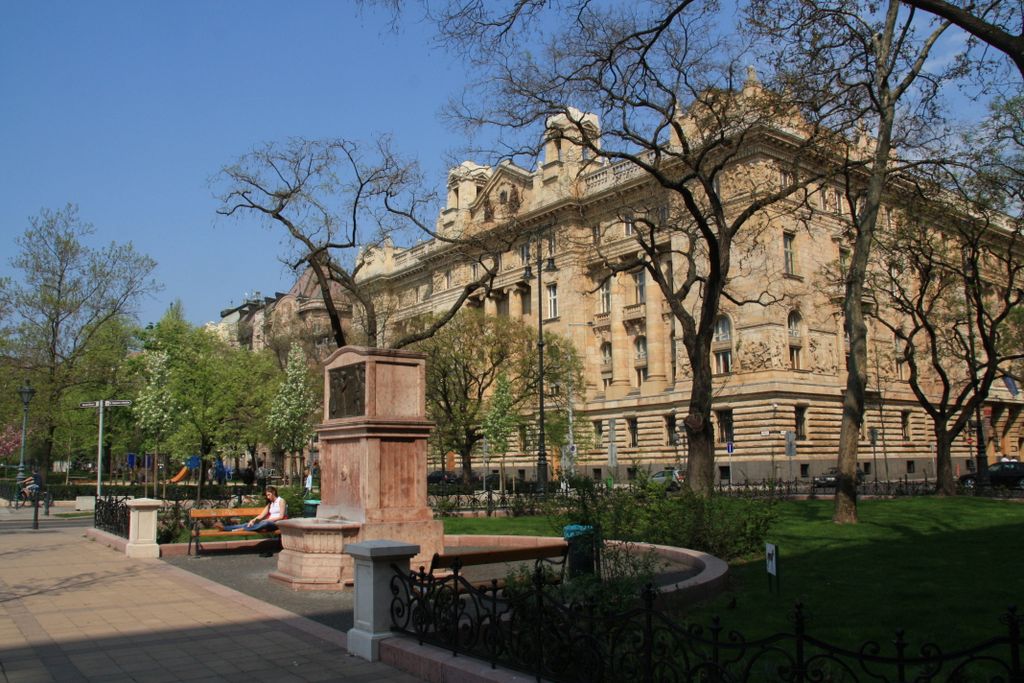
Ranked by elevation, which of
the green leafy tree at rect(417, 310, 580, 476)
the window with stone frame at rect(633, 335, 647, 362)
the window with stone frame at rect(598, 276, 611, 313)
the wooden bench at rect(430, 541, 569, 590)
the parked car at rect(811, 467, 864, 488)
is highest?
the window with stone frame at rect(598, 276, 611, 313)

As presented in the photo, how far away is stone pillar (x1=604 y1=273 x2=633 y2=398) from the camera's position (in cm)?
5806

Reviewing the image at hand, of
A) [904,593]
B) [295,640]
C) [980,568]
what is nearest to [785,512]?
[980,568]

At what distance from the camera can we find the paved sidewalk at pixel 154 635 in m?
7.74

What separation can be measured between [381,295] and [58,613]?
187ft

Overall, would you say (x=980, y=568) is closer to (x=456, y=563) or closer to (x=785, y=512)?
(x=456, y=563)

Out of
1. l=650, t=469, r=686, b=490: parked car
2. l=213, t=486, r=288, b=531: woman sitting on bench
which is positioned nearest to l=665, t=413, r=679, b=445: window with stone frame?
l=650, t=469, r=686, b=490: parked car

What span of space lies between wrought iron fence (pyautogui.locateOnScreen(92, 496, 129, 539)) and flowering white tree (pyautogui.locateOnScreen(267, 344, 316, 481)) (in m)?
33.8

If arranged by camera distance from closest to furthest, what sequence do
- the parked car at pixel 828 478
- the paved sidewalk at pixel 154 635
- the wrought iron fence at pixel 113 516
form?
the paved sidewalk at pixel 154 635, the wrought iron fence at pixel 113 516, the parked car at pixel 828 478

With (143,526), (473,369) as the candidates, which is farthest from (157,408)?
(143,526)

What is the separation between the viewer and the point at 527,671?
6430 millimetres

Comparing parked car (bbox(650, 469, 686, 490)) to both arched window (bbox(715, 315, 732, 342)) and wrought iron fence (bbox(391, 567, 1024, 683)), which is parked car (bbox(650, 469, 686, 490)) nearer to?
wrought iron fence (bbox(391, 567, 1024, 683))

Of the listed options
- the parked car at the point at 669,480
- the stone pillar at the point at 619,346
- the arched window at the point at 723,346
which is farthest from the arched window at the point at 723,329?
the parked car at the point at 669,480

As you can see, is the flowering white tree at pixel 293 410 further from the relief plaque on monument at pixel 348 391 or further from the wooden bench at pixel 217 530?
the relief plaque on monument at pixel 348 391

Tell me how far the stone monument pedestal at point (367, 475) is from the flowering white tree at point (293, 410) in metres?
43.3
